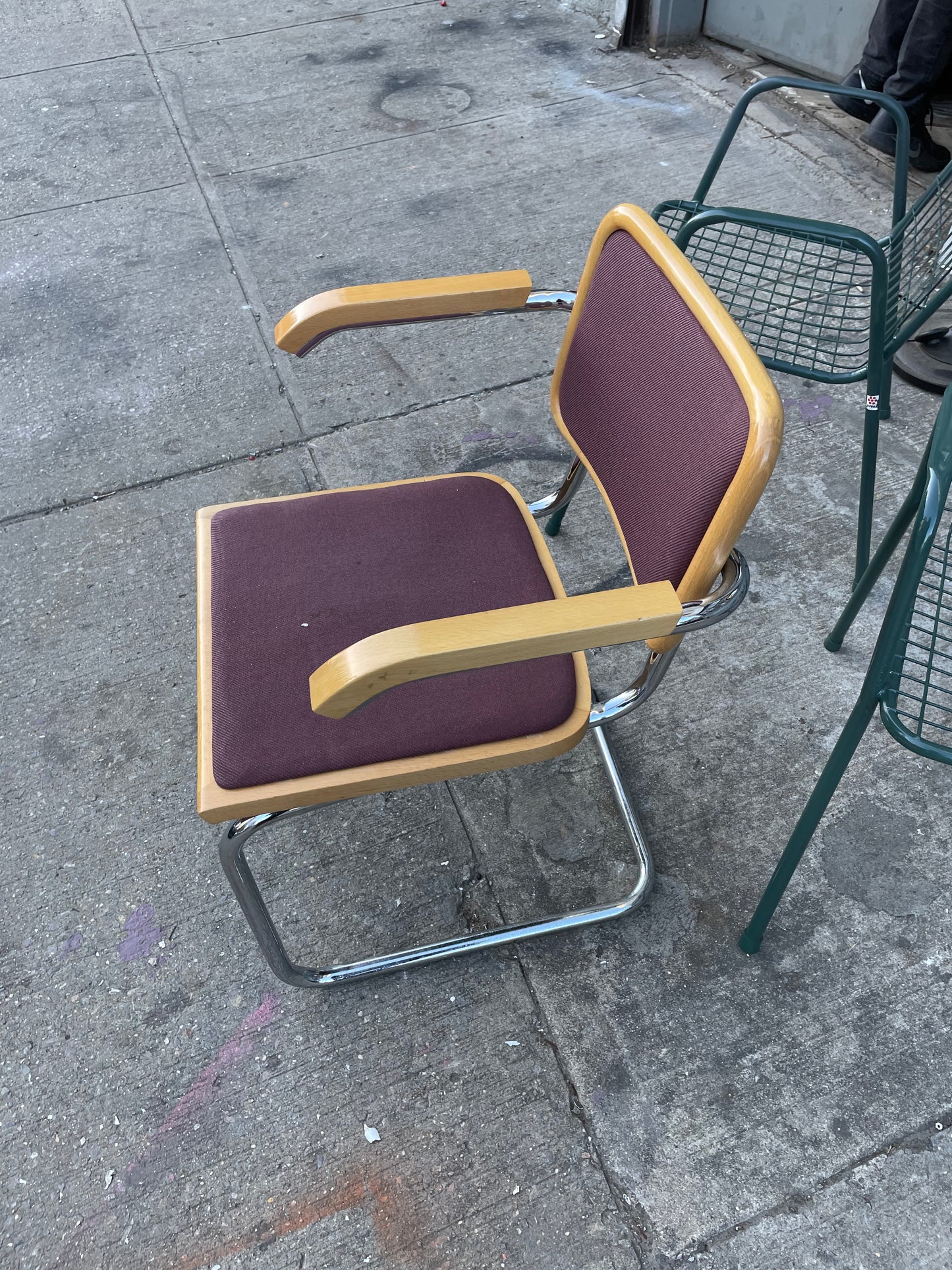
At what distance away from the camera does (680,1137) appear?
141 centimetres

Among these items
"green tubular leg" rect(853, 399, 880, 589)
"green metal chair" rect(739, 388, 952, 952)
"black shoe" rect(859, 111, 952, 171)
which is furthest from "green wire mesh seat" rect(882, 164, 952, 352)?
"black shoe" rect(859, 111, 952, 171)

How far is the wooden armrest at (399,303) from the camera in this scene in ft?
→ 4.71

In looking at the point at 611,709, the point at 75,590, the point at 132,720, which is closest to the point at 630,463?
the point at 611,709

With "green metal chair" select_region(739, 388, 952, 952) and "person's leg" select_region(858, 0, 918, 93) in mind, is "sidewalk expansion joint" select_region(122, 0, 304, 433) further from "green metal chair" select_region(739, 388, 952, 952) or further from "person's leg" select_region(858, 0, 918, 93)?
"person's leg" select_region(858, 0, 918, 93)

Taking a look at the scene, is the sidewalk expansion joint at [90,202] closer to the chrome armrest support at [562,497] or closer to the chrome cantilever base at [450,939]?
the chrome armrest support at [562,497]

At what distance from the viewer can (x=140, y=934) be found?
1649 mm

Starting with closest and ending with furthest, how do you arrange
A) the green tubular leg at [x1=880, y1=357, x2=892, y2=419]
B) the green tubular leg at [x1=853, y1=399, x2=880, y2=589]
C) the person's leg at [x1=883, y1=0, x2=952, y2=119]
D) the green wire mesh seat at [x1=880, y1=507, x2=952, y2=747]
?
the green wire mesh seat at [x1=880, y1=507, x2=952, y2=747]
the green tubular leg at [x1=853, y1=399, x2=880, y2=589]
the green tubular leg at [x1=880, y1=357, x2=892, y2=419]
the person's leg at [x1=883, y1=0, x2=952, y2=119]

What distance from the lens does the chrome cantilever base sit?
4.40ft

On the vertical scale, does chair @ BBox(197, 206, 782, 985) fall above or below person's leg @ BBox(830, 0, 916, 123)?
below

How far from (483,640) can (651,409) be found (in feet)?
1.59

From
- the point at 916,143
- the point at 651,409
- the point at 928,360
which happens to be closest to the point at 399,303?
the point at 651,409

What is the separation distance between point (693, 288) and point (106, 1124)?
153cm

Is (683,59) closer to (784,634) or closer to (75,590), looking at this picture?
(784,634)

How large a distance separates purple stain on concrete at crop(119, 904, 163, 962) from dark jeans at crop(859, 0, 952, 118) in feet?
11.1
